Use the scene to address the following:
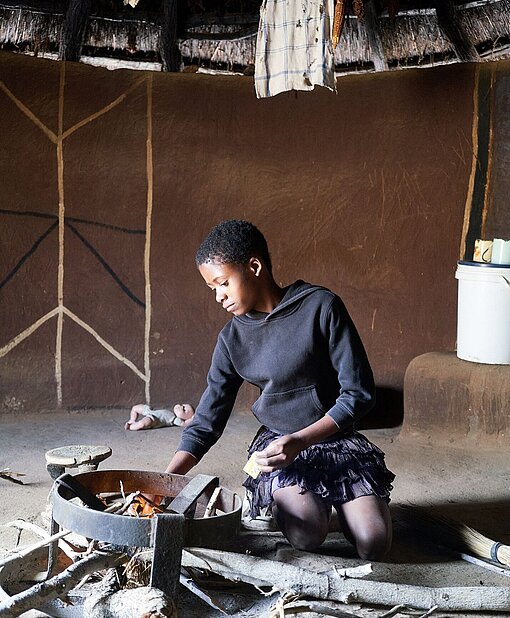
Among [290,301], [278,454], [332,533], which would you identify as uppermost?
[290,301]

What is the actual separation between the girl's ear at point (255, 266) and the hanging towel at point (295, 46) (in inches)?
54.6

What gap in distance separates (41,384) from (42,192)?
44.3 inches

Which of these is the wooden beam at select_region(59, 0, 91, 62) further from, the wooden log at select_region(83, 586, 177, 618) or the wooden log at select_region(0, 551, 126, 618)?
the wooden log at select_region(83, 586, 177, 618)

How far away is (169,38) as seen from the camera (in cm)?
495

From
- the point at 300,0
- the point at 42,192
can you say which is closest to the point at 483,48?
the point at 300,0

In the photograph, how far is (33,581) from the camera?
235cm

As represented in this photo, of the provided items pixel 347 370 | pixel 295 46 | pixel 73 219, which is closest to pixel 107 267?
pixel 73 219

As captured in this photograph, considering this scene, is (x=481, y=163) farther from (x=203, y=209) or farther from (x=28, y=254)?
(x=28, y=254)

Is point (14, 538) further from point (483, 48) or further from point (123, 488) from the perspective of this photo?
point (483, 48)

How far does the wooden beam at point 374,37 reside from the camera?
490 cm

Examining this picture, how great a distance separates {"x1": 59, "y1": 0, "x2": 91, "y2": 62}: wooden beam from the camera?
475 cm

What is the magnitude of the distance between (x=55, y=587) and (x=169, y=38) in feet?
12.4

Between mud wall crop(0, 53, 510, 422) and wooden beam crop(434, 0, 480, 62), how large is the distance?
13.8 inches

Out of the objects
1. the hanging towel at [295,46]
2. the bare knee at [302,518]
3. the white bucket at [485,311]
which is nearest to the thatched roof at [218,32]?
the hanging towel at [295,46]
